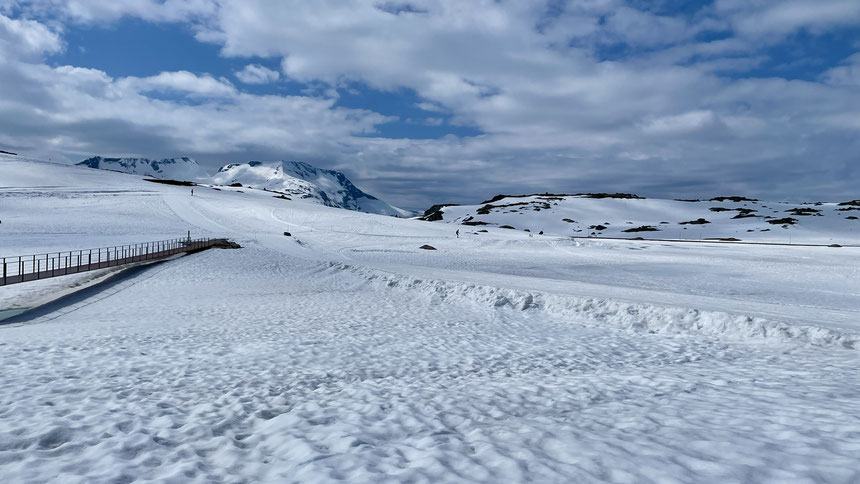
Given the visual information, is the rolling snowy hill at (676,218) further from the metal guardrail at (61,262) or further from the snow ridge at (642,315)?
the snow ridge at (642,315)

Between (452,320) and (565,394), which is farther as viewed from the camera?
(452,320)

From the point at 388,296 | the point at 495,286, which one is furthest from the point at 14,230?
the point at 495,286

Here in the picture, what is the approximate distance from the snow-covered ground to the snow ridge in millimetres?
82

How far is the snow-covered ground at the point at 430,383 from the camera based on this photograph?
20.6 feet

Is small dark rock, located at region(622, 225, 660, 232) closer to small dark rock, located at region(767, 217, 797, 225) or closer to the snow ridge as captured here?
small dark rock, located at region(767, 217, 797, 225)

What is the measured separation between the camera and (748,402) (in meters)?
8.63

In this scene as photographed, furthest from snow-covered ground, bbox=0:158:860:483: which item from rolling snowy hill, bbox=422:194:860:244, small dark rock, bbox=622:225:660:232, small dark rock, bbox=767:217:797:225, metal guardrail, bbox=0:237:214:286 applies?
small dark rock, bbox=767:217:797:225

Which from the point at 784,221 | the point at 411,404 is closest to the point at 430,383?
the point at 411,404

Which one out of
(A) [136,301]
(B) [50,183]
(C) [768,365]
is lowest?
(A) [136,301]

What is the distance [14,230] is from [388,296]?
2383 inches

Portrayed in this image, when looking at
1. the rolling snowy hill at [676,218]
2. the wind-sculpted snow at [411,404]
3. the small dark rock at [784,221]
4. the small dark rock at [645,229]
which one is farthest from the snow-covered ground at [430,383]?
the small dark rock at [784,221]

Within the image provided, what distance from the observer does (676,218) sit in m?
135

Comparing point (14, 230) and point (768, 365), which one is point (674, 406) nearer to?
point (768, 365)

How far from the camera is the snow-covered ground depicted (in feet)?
20.6
